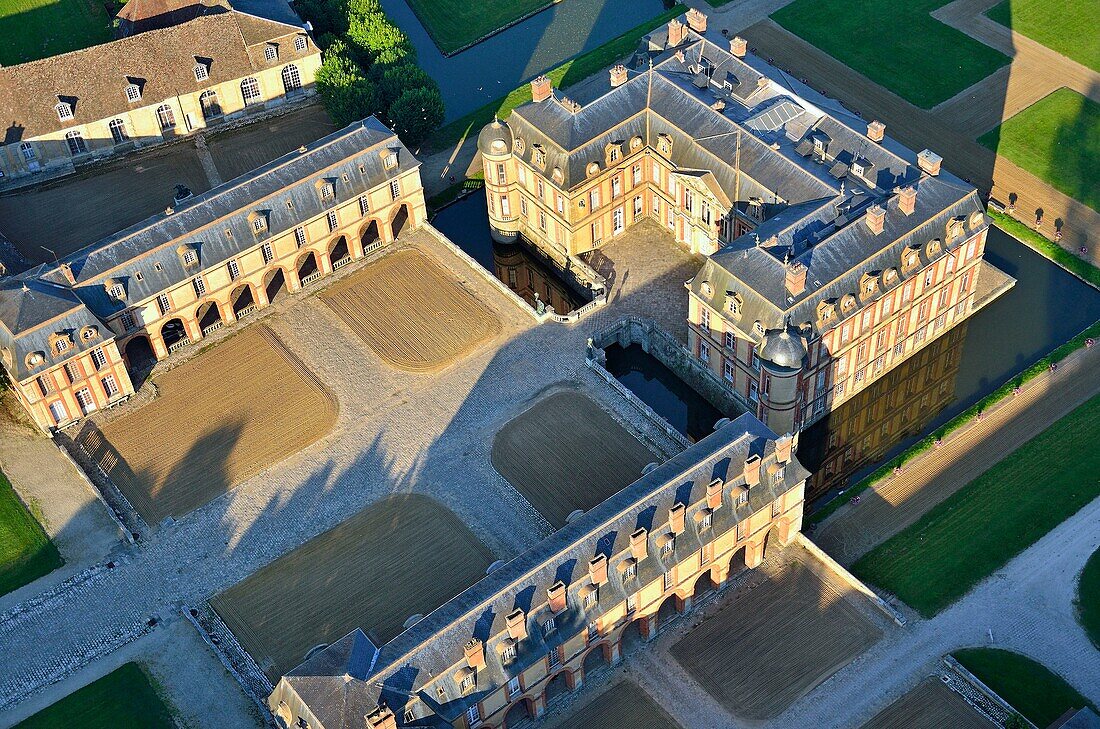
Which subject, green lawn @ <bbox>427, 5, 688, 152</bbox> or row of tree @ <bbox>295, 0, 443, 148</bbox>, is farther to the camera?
green lawn @ <bbox>427, 5, 688, 152</bbox>

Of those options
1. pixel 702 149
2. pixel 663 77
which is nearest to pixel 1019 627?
pixel 702 149

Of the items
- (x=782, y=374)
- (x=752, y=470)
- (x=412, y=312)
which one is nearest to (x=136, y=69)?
(x=412, y=312)

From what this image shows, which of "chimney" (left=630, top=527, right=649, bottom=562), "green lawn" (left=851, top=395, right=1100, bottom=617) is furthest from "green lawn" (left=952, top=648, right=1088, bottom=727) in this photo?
"chimney" (left=630, top=527, right=649, bottom=562)

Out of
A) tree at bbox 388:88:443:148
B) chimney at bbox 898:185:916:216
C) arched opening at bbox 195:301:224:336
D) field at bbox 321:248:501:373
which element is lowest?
field at bbox 321:248:501:373

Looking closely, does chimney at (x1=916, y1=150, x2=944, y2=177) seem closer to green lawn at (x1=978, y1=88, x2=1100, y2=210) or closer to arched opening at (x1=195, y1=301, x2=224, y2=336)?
green lawn at (x1=978, y1=88, x2=1100, y2=210)

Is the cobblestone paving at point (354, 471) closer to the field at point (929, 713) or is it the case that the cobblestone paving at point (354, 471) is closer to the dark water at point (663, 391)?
the dark water at point (663, 391)

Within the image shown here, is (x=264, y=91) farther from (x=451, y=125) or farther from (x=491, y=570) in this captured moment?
(x=491, y=570)

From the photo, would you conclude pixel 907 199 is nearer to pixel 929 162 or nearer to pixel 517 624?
pixel 929 162

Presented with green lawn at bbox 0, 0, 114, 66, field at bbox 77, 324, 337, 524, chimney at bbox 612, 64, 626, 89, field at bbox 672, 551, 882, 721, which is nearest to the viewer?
field at bbox 672, 551, 882, 721
